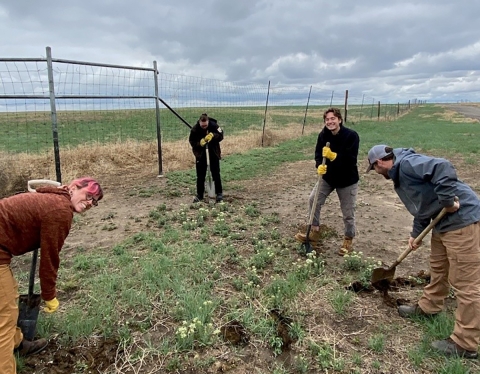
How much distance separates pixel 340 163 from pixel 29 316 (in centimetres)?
354

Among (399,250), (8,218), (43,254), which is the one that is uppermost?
(8,218)

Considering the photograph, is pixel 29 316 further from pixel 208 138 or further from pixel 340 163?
pixel 208 138

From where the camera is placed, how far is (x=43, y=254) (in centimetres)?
243

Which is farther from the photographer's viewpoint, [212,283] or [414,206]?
[212,283]

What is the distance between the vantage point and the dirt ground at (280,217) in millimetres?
2891

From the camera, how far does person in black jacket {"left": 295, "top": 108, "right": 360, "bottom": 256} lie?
4543 mm

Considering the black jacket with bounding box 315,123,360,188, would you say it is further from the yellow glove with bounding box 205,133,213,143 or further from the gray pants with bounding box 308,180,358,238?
the yellow glove with bounding box 205,133,213,143

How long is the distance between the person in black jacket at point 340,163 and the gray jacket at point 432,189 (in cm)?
137

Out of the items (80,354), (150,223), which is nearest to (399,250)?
(150,223)

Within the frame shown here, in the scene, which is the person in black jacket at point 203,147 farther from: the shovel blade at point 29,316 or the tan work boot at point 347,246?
the shovel blade at point 29,316

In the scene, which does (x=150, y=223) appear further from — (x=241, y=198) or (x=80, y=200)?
(x=80, y=200)

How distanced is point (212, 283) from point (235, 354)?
1026 millimetres

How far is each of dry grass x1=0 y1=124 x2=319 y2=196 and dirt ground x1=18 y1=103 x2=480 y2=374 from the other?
3.68 ft

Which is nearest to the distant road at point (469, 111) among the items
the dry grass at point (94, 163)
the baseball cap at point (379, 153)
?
the dry grass at point (94, 163)
